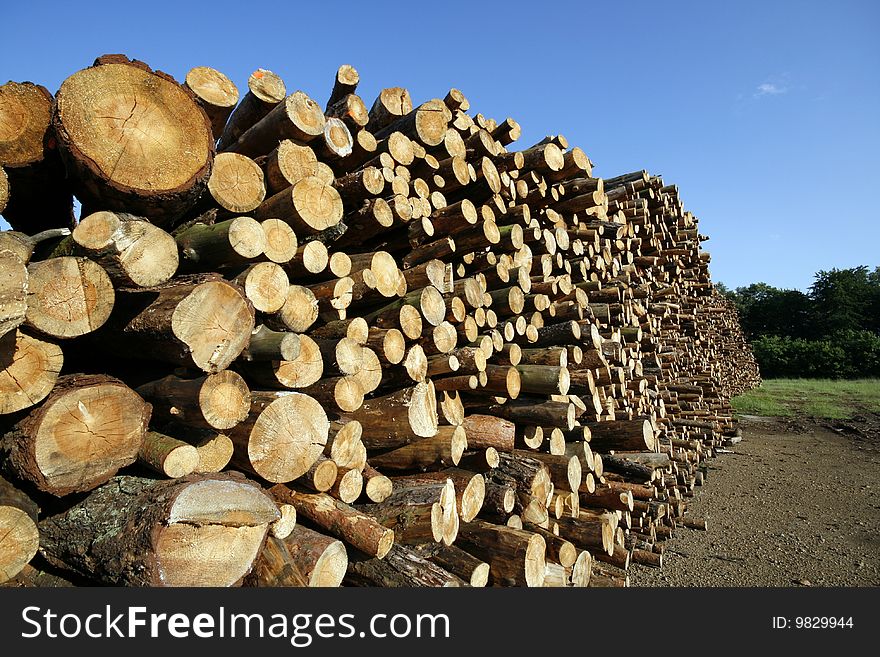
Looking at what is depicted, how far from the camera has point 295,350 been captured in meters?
2.36

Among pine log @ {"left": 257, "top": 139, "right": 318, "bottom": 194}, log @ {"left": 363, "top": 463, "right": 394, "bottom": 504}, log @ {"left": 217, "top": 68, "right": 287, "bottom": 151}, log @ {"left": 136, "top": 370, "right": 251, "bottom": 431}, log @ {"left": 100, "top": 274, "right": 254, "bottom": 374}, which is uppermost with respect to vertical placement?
log @ {"left": 217, "top": 68, "right": 287, "bottom": 151}

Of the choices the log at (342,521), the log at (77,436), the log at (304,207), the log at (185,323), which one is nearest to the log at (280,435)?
the log at (342,521)

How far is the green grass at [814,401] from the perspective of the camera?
42.0 feet

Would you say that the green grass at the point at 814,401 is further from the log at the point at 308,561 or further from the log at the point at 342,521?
the log at the point at 308,561

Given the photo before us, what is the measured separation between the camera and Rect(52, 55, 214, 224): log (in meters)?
1.96

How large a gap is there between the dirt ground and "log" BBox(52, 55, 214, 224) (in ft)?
14.6

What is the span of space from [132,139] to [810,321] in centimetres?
4068

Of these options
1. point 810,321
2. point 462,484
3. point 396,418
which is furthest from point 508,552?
point 810,321

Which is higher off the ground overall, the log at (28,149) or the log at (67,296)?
the log at (28,149)

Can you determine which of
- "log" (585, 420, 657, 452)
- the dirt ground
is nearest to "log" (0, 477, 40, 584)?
"log" (585, 420, 657, 452)

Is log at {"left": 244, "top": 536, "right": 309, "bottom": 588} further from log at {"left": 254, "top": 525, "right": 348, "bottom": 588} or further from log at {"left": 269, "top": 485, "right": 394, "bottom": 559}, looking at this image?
log at {"left": 269, "top": 485, "right": 394, "bottom": 559}

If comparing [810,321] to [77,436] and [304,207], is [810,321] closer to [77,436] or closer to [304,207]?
[304,207]

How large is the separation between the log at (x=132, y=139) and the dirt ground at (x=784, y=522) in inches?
175

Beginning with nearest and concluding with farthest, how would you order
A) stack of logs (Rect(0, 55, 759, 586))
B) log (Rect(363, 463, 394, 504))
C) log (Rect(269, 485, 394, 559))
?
stack of logs (Rect(0, 55, 759, 586))
log (Rect(269, 485, 394, 559))
log (Rect(363, 463, 394, 504))
